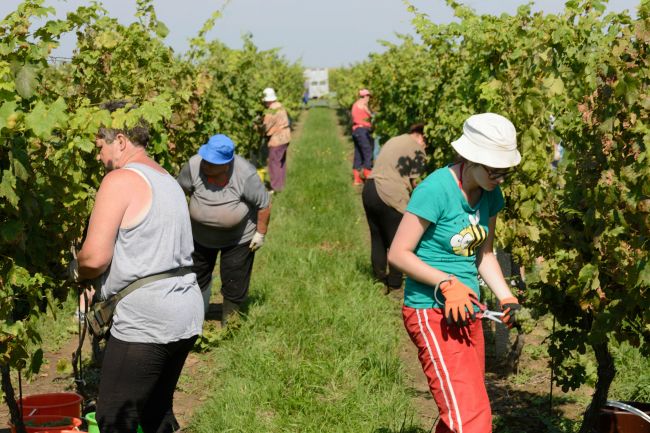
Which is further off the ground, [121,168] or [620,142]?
[620,142]

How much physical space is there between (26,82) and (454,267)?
1.76 meters

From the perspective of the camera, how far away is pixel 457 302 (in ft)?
11.2

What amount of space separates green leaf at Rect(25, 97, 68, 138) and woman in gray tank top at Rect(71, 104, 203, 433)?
12.4 inches

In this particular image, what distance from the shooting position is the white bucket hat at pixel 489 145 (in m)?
3.48

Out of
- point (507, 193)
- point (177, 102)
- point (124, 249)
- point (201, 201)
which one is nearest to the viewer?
point (124, 249)

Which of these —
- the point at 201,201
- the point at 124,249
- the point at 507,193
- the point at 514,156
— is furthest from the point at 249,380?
the point at 514,156

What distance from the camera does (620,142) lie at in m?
3.74

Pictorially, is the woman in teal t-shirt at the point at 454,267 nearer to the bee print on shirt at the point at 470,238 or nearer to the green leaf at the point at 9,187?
the bee print on shirt at the point at 470,238

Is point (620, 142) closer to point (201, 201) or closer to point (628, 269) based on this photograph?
point (628, 269)

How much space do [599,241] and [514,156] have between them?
59cm

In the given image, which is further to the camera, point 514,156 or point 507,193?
point 507,193

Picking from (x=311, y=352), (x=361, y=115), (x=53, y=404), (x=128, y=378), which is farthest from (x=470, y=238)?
(x=361, y=115)

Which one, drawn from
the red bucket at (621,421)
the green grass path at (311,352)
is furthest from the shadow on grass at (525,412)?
the red bucket at (621,421)

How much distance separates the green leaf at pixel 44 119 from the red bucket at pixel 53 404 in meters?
1.83
